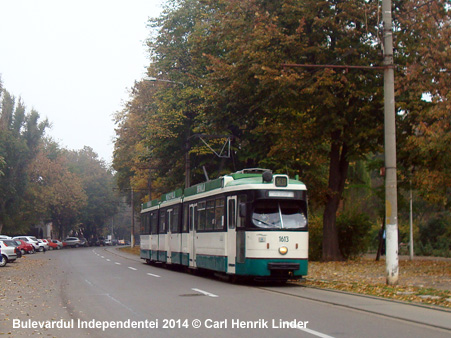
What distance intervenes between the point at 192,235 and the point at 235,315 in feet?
42.0

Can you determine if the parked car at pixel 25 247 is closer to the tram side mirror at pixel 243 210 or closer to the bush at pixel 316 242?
the bush at pixel 316 242

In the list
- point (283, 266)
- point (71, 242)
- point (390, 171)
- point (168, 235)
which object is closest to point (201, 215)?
point (283, 266)

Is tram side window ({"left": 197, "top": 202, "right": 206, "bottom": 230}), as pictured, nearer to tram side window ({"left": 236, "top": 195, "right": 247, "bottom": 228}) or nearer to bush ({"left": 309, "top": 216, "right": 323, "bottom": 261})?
tram side window ({"left": 236, "top": 195, "right": 247, "bottom": 228})

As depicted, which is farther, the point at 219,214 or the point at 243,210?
the point at 219,214

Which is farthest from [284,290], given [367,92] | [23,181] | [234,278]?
[23,181]

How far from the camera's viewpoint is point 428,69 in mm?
22938

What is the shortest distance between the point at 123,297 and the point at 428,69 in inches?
546

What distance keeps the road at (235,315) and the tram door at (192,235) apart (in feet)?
22.1

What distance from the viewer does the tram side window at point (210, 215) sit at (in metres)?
21.8

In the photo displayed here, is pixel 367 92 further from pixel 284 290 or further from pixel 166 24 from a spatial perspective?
pixel 166 24

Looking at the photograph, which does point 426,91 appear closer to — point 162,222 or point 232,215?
point 232,215

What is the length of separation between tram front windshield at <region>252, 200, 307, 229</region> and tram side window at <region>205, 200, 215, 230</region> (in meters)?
3.17

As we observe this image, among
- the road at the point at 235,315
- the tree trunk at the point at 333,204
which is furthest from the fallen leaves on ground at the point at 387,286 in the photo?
the tree trunk at the point at 333,204

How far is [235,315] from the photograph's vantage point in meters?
11.8
